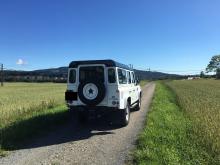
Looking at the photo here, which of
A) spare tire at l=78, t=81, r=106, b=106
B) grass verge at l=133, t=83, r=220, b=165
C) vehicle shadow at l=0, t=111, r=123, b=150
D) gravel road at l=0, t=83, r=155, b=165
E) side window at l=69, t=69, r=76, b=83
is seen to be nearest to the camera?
grass verge at l=133, t=83, r=220, b=165

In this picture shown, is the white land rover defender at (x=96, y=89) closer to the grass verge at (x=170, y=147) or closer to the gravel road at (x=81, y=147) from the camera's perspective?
the gravel road at (x=81, y=147)

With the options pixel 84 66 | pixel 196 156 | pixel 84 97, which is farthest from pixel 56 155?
pixel 84 66

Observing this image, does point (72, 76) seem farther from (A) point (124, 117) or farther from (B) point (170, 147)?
(B) point (170, 147)

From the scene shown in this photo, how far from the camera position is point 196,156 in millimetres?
7445

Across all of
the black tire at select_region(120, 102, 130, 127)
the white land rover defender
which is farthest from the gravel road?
the white land rover defender

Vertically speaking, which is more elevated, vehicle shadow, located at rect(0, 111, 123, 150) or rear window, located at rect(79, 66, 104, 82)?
rear window, located at rect(79, 66, 104, 82)

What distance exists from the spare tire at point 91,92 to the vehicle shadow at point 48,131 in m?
1.00

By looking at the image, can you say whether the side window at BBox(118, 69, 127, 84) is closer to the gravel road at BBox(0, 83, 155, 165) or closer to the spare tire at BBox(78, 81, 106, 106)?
the spare tire at BBox(78, 81, 106, 106)

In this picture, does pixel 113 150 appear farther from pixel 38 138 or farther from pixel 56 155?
pixel 38 138

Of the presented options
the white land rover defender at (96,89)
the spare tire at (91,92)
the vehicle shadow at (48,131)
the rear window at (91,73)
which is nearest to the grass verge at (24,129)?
the vehicle shadow at (48,131)

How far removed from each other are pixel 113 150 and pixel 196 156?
2.05 m

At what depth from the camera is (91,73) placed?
39.5 ft

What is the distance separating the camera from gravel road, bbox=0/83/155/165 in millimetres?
7449

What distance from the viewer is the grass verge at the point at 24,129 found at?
350 inches
